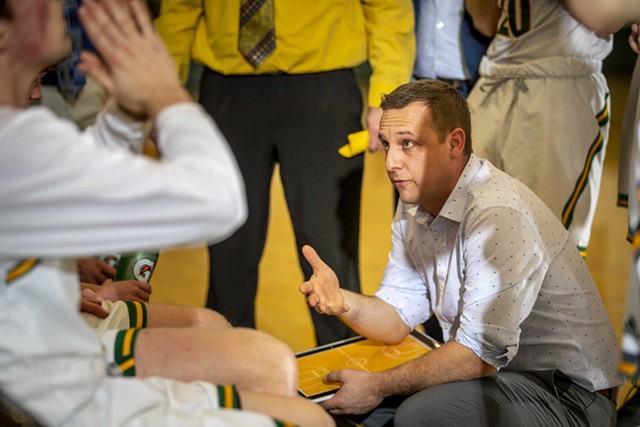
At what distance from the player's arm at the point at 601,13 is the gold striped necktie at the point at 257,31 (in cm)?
85

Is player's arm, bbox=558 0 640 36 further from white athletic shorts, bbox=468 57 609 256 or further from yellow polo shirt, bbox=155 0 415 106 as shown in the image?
yellow polo shirt, bbox=155 0 415 106

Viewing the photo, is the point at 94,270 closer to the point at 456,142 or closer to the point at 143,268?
the point at 143,268

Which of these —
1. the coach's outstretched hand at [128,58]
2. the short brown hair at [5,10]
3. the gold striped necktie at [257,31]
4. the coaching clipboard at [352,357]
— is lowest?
the coaching clipboard at [352,357]

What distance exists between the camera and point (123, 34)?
1.10 meters

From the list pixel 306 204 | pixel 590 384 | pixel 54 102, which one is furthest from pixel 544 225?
pixel 54 102

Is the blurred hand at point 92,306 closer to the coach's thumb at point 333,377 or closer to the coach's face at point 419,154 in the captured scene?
the coach's thumb at point 333,377

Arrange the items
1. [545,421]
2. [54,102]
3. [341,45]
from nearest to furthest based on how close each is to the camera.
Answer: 1. [545,421]
2. [54,102]
3. [341,45]

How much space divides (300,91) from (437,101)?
2.25 ft

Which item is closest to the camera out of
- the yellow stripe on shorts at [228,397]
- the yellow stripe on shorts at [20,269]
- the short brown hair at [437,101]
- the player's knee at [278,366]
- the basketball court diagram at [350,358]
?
the yellow stripe on shorts at [20,269]

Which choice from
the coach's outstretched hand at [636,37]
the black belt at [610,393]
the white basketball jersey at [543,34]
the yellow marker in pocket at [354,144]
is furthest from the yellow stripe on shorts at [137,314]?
the white basketball jersey at [543,34]

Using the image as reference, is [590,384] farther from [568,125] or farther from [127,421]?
[127,421]

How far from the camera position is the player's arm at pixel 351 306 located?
1.86 m

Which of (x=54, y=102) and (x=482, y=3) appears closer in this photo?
(x=54, y=102)

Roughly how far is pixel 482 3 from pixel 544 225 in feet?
3.46
